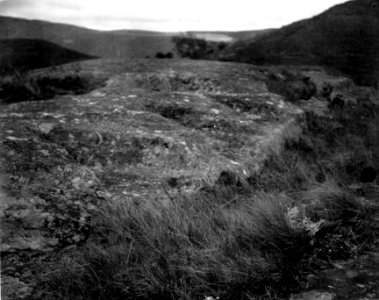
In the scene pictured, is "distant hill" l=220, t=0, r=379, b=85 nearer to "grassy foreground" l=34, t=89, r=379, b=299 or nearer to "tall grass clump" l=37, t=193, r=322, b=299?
"grassy foreground" l=34, t=89, r=379, b=299

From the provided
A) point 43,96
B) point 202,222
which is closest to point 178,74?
point 43,96

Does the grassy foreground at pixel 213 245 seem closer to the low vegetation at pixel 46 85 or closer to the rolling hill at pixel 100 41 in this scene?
the low vegetation at pixel 46 85

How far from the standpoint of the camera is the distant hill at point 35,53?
1516 centimetres

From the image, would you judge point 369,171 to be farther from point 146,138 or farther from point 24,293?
point 24,293

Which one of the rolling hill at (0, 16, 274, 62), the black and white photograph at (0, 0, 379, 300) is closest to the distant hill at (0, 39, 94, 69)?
the rolling hill at (0, 16, 274, 62)

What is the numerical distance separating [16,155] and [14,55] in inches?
552

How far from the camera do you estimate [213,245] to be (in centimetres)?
294

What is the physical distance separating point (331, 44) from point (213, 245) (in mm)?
19670

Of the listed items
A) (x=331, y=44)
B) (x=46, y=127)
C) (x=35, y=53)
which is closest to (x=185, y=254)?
(x=46, y=127)

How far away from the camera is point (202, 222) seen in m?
3.26

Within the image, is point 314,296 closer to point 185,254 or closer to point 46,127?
point 185,254

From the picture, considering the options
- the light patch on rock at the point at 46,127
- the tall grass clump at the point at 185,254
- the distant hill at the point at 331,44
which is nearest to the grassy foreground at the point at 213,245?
the tall grass clump at the point at 185,254

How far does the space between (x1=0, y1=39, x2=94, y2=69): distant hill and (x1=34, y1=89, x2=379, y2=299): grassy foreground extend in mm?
12454

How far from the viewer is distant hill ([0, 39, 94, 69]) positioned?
49.7 ft
